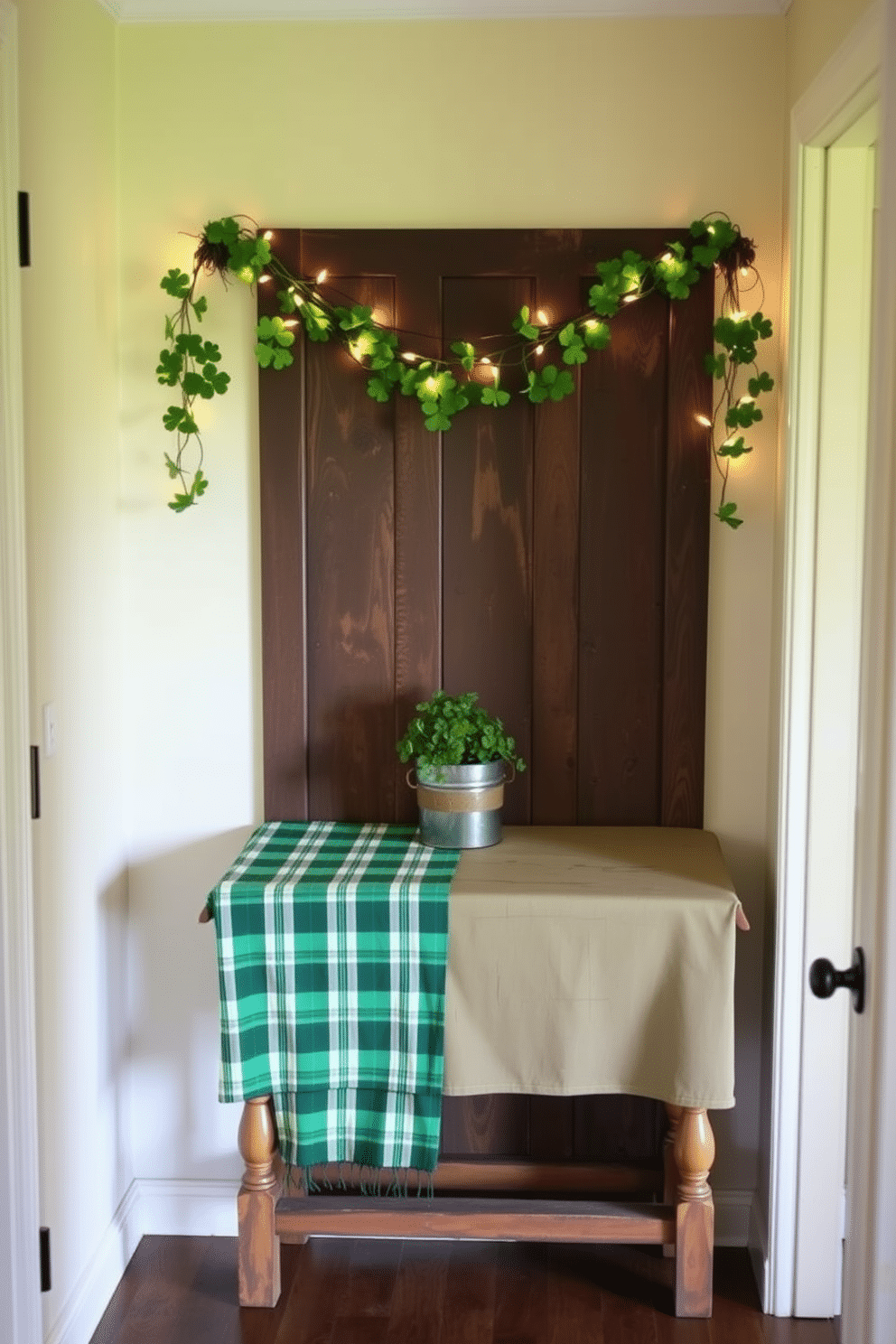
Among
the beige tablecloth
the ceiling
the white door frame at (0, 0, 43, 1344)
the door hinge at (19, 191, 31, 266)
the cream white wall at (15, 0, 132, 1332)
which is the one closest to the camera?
the white door frame at (0, 0, 43, 1344)

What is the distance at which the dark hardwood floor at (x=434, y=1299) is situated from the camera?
113 inches

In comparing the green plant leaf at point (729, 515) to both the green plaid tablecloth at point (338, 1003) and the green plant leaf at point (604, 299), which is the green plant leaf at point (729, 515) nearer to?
the green plant leaf at point (604, 299)

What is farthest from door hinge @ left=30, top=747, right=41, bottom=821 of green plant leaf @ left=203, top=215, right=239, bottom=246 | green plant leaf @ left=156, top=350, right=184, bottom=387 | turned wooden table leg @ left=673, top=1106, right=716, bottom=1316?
turned wooden table leg @ left=673, top=1106, right=716, bottom=1316

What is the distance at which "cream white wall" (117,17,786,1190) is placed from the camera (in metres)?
3.05

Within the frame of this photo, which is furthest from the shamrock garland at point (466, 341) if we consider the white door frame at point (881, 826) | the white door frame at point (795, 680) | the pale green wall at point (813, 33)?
the white door frame at point (881, 826)

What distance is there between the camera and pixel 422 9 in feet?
9.91

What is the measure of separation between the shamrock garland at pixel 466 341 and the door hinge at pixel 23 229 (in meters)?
0.52

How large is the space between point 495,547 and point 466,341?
43 cm

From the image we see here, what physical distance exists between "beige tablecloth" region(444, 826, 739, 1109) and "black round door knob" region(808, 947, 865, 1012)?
856 millimetres

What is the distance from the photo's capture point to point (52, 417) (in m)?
2.72

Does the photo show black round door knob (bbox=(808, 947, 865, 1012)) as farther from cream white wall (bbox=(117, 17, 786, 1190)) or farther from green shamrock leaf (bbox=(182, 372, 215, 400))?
green shamrock leaf (bbox=(182, 372, 215, 400))

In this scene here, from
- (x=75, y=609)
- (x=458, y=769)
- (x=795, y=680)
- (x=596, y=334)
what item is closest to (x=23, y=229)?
(x=75, y=609)

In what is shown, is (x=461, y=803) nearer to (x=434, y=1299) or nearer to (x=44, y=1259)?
(x=434, y=1299)

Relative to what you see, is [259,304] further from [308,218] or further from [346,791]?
[346,791]
